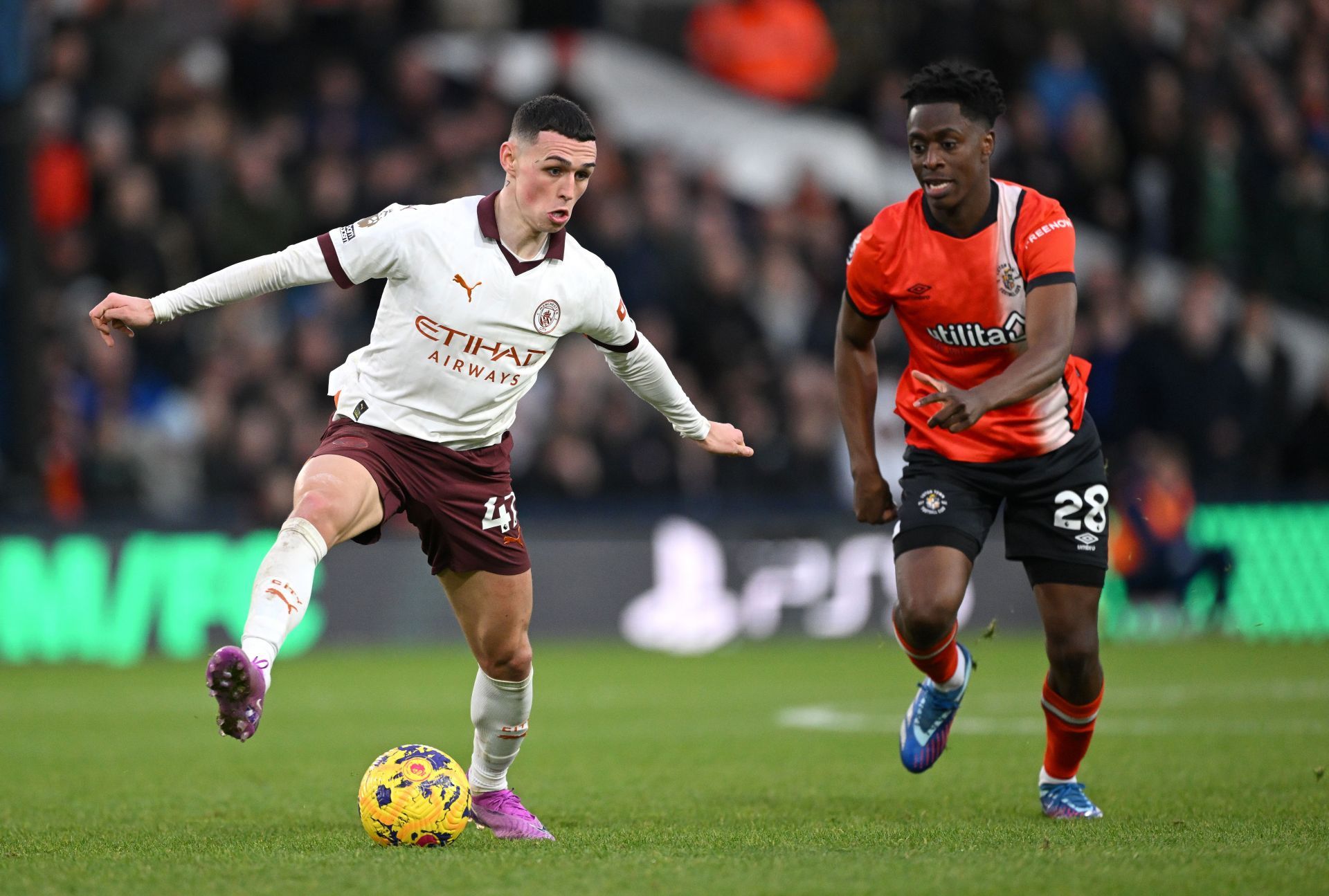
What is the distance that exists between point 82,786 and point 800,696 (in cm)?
500

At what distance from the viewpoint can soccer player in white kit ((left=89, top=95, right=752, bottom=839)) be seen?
18.7 ft

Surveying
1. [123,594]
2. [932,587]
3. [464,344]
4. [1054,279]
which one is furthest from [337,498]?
[123,594]

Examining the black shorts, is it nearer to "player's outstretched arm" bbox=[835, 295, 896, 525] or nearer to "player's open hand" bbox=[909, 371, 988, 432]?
"player's outstretched arm" bbox=[835, 295, 896, 525]

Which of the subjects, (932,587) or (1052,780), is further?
(1052,780)

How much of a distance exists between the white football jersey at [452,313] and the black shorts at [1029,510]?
1.40 meters

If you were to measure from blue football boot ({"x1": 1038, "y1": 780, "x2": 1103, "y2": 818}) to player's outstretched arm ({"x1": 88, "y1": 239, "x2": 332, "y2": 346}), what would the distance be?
3111 mm

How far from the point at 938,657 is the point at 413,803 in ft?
6.78

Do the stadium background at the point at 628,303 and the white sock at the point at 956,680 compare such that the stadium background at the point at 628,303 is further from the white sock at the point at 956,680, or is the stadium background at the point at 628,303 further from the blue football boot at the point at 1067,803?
the blue football boot at the point at 1067,803

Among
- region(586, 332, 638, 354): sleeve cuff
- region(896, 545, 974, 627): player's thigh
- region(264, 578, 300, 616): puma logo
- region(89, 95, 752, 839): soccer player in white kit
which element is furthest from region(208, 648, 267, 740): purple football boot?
region(896, 545, 974, 627): player's thigh

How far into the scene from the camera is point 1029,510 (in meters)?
6.52

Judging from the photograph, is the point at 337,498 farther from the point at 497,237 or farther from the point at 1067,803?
the point at 1067,803

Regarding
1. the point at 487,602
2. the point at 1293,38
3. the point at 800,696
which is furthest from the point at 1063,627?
the point at 1293,38

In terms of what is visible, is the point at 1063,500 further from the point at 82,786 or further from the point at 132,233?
the point at 132,233

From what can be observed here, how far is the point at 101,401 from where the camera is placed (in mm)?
14266
